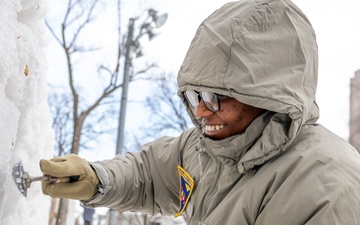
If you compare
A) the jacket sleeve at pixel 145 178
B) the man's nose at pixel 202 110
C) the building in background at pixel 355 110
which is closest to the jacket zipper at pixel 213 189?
the man's nose at pixel 202 110

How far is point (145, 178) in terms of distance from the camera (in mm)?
2598

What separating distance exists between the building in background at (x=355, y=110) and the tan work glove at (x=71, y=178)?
15339 millimetres

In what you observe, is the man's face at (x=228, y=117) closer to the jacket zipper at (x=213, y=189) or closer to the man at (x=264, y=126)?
the man at (x=264, y=126)

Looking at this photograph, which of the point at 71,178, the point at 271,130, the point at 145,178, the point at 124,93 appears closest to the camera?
the point at 271,130

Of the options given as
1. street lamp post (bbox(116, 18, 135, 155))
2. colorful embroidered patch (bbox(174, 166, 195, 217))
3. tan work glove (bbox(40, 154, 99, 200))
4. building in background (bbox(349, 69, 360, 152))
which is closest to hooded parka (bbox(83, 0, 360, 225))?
colorful embroidered patch (bbox(174, 166, 195, 217))

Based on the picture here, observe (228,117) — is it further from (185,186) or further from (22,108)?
(22,108)

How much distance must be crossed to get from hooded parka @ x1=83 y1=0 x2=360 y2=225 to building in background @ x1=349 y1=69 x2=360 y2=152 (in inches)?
610

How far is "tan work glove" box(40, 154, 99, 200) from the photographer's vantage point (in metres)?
2.20

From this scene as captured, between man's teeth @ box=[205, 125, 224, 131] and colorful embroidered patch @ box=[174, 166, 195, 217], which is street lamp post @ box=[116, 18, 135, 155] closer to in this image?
colorful embroidered patch @ box=[174, 166, 195, 217]

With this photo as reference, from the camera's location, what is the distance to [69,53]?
10.4m

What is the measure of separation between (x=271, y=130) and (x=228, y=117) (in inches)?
7.7

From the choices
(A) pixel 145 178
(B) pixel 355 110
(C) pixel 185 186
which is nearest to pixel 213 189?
(C) pixel 185 186

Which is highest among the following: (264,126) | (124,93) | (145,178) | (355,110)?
(355,110)

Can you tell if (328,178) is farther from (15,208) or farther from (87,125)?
(87,125)
